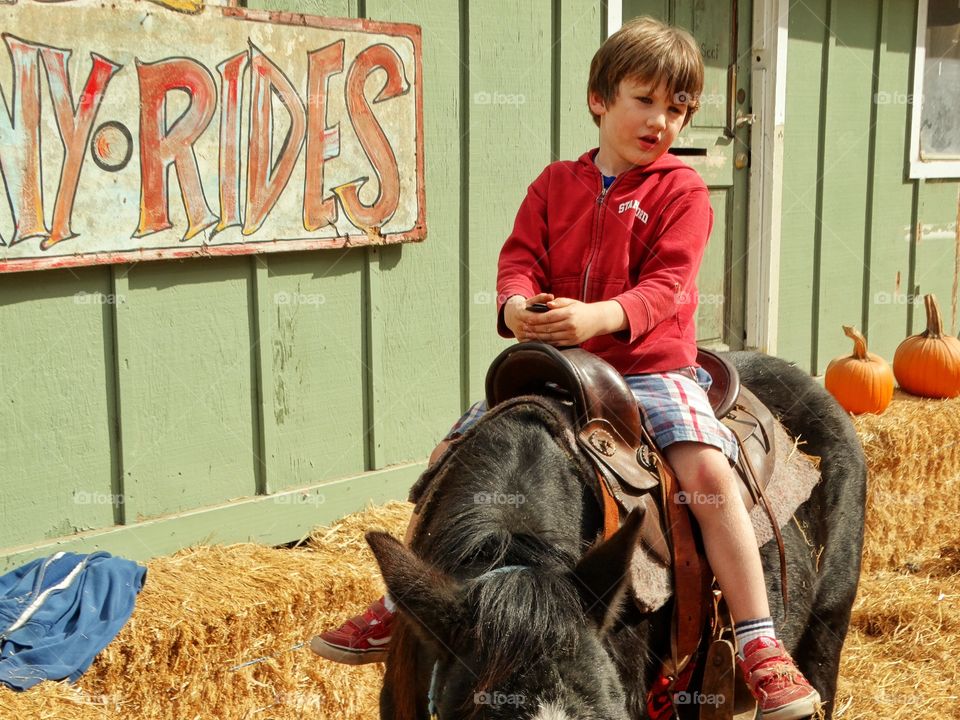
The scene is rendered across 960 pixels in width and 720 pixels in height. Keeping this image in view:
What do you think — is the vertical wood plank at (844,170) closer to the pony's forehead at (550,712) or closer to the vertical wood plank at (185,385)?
the vertical wood plank at (185,385)

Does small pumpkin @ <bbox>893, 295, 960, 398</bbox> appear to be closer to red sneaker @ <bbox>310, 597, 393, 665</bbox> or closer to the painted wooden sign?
the painted wooden sign

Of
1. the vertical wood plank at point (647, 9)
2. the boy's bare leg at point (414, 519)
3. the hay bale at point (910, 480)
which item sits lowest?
the hay bale at point (910, 480)

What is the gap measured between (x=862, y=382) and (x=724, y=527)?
367 cm

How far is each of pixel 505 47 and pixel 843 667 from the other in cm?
331

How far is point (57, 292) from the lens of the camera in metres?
3.42

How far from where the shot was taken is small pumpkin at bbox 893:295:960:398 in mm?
6027

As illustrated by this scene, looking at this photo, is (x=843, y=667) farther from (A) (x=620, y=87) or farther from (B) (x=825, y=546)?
(A) (x=620, y=87)

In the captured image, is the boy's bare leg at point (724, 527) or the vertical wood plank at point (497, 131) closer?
the boy's bare leg at point (724, 527)

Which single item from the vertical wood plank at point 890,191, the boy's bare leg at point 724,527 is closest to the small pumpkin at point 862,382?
the vertical wood plank at point 890,191

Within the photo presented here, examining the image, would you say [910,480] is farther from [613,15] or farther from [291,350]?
[291,350]

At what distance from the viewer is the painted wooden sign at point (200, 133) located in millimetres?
3256

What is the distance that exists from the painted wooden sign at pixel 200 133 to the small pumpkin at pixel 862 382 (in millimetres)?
2931

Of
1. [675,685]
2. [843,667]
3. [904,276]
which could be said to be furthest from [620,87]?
[904,276]

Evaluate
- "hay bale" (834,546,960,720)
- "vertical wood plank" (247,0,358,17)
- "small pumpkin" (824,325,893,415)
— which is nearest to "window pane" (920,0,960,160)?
"small pumpkin" (824,325,893,415)
